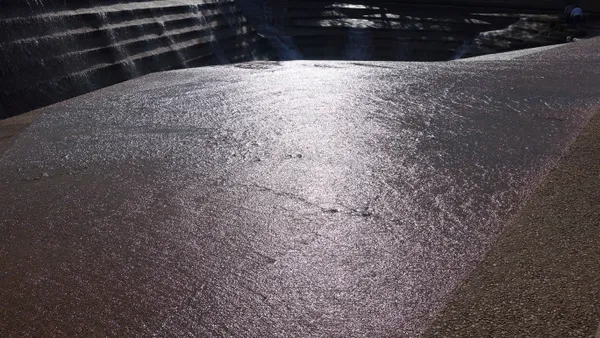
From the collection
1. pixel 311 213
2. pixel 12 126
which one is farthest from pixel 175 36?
pixel 311 213

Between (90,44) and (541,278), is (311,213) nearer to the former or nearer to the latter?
(541,278)

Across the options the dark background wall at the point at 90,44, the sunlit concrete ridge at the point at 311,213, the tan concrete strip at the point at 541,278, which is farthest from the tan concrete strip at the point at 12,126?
the tan concrete strip at the point at 541,278

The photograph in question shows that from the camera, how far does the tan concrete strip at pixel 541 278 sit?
5.77 ft

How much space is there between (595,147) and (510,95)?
146cm

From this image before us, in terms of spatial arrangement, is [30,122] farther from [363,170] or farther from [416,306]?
[416,306]

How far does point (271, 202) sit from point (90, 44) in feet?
14.2

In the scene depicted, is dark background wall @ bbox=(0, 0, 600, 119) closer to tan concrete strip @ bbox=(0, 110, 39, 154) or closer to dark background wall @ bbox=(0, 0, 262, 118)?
dark background wall @ bbox=(0, 0, 262, 118)

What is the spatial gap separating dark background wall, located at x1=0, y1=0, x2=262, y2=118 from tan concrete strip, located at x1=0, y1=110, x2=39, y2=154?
0.65 ft

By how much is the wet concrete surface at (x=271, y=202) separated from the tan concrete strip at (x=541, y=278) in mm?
97

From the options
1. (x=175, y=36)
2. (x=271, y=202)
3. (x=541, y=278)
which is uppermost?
(x=541, y=278)

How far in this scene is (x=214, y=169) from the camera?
338 centimetres

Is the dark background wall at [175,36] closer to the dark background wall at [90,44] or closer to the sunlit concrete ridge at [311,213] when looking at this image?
the dark background wall at [90,44]

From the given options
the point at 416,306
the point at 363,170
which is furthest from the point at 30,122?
the point at 416,306

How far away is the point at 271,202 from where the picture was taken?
288 cm
